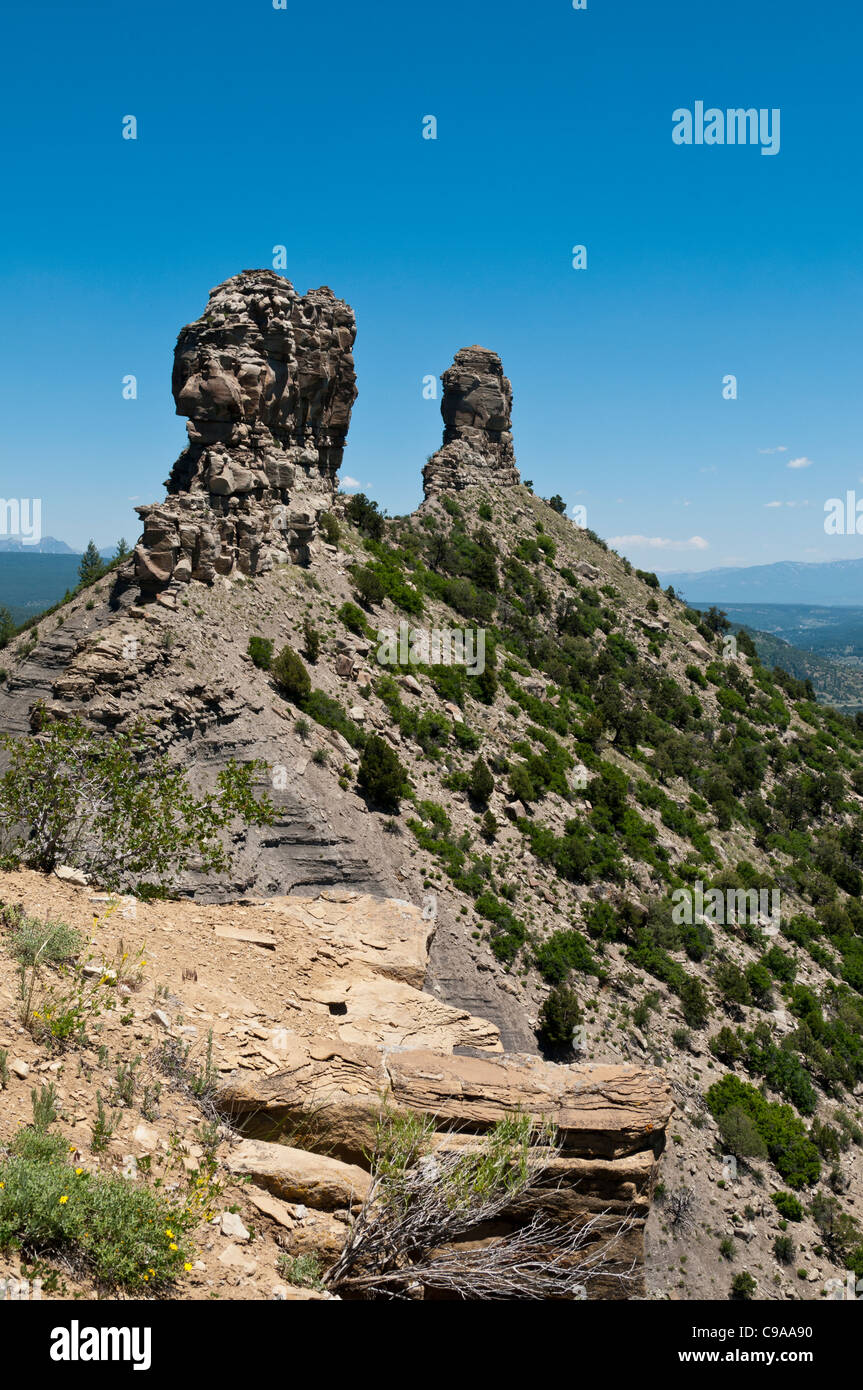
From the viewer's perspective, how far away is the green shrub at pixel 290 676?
29.5 m

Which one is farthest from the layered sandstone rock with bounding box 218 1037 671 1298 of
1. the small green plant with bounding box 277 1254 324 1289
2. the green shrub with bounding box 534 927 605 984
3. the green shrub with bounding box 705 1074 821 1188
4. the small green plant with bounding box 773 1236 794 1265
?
the green shrub with bounding box 705 1074 821 1188

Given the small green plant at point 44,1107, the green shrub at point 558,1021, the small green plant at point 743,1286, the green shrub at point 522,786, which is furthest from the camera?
the green shrub at point 522,786

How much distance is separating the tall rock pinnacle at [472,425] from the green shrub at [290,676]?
128ft

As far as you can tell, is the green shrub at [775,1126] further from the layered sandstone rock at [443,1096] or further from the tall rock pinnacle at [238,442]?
the tall rock pinnacle at [238,442]

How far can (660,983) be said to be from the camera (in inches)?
1214

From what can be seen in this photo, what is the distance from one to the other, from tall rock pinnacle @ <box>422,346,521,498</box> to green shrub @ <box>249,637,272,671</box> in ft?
128

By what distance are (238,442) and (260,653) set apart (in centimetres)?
1048

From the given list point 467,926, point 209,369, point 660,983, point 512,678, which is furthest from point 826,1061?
point 209,369

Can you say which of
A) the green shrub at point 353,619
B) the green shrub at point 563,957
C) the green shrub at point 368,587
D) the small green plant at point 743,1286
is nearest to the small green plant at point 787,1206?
the small green plant at point 743,1286

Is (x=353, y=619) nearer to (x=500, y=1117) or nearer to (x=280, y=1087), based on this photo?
(x=280, y=1087)

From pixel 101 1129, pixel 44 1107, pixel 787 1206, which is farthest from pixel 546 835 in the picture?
pixel 44 1107

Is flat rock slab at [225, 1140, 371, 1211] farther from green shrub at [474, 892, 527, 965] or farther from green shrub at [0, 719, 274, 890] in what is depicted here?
green shrub at [474, 892, 527, 965]
